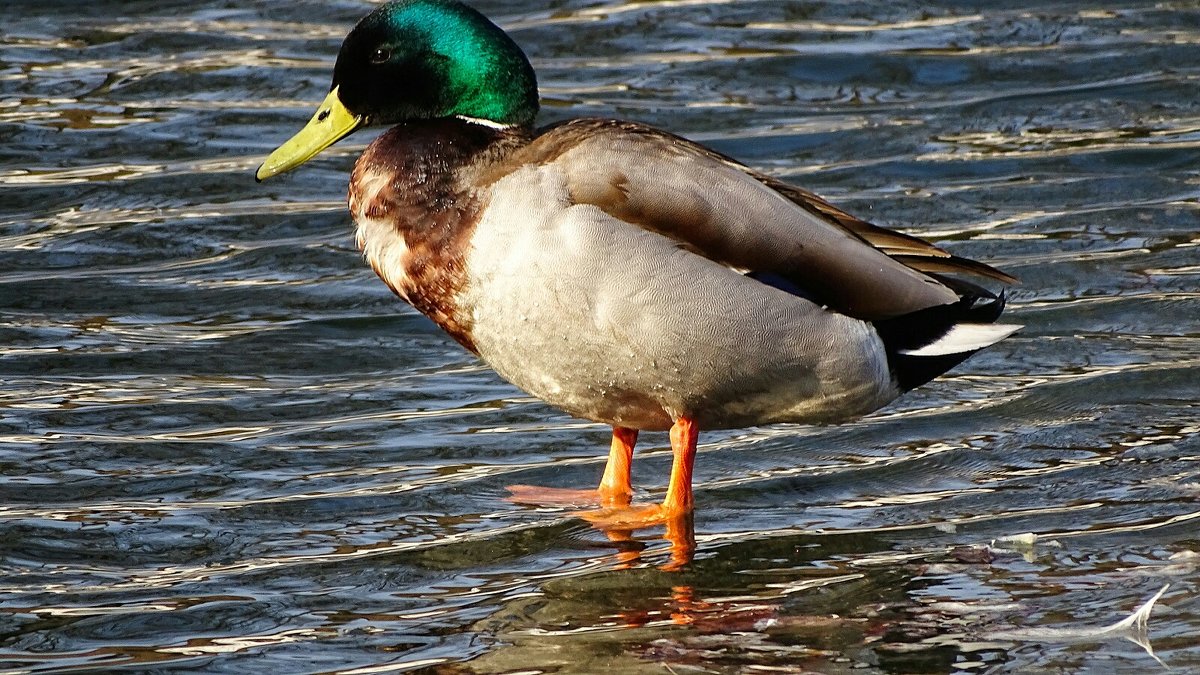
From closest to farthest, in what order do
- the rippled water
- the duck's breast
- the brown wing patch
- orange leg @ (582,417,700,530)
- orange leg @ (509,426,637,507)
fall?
1. the rippled water
2. the duck's breast
3. the brown wing patch
4. orange leg @ (582,417,700,530)
5. orange leg @ (509,426,637,507)

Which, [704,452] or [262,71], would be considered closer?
[704,452]

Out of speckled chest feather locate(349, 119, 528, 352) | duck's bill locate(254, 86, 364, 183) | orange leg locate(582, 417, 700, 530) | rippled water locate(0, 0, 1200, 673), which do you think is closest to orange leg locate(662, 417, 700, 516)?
orange leg locate(582, 417, 700, 530)

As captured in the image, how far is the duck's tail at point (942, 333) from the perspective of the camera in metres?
5.29

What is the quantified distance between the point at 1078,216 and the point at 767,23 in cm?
311

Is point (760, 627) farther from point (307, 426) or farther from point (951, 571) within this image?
point (307, 426)

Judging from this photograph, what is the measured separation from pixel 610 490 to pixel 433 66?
A: 52.2 inches

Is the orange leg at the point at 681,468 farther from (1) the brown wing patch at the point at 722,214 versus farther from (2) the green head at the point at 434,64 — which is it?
(2) the green head at the point at 434,64

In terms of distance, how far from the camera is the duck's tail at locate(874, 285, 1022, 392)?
17.4 ft

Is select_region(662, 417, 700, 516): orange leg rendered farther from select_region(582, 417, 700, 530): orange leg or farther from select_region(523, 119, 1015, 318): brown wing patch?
select_region(523, 119, 1015, 318): brown wing patch

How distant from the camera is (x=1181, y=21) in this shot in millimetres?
10609

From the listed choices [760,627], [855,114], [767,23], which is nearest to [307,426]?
[760,627]

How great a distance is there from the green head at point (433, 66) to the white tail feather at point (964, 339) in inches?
51.9

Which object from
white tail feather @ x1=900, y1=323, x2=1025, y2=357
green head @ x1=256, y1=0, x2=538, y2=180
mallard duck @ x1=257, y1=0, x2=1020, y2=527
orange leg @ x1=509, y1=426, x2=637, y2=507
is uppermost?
green head @ x1=256, y1=0, x2=538, y2=180

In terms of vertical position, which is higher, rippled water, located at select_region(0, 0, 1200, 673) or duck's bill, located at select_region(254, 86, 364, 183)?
duck's bill, located at select_region(254, 86, 364, 183)
